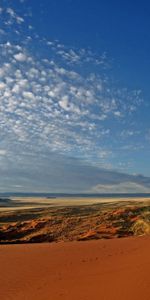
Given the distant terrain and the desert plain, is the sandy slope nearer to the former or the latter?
the desert plain

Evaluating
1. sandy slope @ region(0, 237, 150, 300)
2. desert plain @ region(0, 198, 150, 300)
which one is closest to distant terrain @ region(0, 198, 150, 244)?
desert plain @ region(0, 198, 150, 300)

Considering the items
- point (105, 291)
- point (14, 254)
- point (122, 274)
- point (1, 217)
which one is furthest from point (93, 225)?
point (1, 217)

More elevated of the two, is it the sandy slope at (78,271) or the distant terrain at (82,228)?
the distant terrain at (82,228)

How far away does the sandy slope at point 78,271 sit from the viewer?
8.91 m

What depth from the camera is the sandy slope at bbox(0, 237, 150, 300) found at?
8.91 metres

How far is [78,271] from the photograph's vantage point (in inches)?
429

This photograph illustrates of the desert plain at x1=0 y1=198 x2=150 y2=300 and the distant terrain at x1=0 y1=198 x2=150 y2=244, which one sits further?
the distant terrain at x1=0 y1=198 x2=150 y2=244

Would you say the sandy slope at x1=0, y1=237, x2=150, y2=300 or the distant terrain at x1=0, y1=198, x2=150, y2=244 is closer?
the sandy slope at x1=0, y1=237, x2=150, y2=300

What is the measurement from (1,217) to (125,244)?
2020 cm

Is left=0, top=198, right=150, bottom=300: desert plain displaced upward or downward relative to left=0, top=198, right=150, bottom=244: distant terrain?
downward

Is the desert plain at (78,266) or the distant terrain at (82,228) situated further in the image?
the distant terrain at (82,228)

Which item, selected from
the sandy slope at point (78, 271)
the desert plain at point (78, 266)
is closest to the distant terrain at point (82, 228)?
the desert plain at point (78, 266)

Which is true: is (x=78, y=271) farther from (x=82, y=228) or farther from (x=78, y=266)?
(x=82, y=228)

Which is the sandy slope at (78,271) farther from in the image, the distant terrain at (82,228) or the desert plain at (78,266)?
the distant terrain at (82,228)
